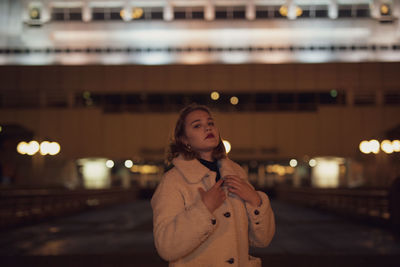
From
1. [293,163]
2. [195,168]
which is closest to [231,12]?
[293,163]

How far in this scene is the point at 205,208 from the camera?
2.80 metres

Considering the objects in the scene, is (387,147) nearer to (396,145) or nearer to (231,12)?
(396,145)

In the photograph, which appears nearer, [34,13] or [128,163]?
[128,163]

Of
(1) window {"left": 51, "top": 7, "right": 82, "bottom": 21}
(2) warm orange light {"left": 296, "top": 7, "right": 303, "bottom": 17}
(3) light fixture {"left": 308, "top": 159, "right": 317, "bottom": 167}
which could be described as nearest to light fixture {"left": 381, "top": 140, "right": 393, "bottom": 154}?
(3) light fixture {"left": 308, "top": 159, "right": 317, "bottom": 167}

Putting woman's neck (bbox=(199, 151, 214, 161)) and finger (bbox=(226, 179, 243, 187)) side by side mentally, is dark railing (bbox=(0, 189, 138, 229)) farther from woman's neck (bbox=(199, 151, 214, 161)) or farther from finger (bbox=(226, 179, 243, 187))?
finger (bbox=(226, 179, 243, 187))

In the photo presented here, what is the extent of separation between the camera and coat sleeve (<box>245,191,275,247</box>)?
9.93 ft

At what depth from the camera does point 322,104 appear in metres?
50.2

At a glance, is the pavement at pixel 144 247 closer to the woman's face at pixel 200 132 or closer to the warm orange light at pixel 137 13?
the woman's face at pixel 200 132

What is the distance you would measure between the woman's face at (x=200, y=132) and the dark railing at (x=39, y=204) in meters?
11.9


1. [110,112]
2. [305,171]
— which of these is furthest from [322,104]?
[110,112]

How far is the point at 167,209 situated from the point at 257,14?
54.2m

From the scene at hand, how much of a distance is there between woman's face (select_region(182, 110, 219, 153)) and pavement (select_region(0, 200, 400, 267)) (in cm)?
516

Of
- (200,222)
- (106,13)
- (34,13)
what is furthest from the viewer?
(34,13)

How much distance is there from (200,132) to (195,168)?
0.80ft
